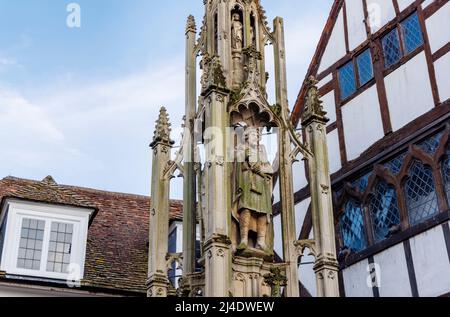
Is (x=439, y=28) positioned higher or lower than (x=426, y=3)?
lower

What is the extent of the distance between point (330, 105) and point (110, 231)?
4401 mm

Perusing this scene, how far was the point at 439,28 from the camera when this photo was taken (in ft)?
46.8

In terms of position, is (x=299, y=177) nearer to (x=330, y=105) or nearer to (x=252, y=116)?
(x=330, y=105)

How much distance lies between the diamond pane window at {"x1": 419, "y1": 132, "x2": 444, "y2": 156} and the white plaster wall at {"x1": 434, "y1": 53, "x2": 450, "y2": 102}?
1.85ft

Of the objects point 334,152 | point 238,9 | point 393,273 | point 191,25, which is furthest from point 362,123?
point 191,25

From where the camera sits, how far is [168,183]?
11.8 m

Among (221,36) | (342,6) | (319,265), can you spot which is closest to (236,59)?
(221,36)

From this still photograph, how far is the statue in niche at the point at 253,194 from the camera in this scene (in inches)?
428

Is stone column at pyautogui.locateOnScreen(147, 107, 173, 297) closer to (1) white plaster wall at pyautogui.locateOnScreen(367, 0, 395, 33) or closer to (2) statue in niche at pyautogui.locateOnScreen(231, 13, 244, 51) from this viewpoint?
(2) statue in niche at pyautogui.locateOnScreen(231, 13, 244, 51)

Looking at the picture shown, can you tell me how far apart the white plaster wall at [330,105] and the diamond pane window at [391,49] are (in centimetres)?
126

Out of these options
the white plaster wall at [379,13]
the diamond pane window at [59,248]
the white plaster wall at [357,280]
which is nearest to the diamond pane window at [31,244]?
the diamond pane window at [59,248]

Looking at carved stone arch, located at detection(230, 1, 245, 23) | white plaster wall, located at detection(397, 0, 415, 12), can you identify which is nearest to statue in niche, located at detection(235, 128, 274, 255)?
carved stone arch, located at detection(230, 1, 245, 23)

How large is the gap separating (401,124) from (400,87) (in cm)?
64
